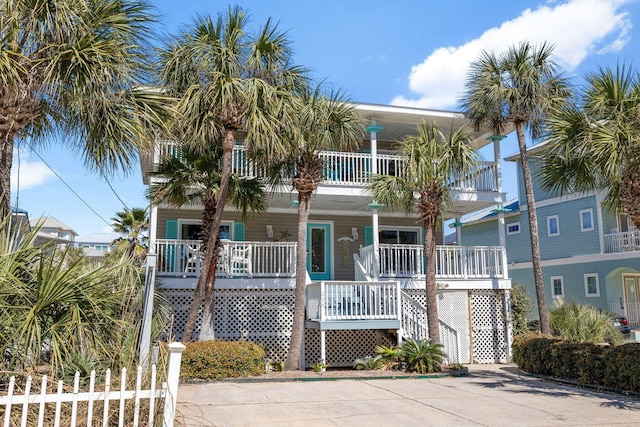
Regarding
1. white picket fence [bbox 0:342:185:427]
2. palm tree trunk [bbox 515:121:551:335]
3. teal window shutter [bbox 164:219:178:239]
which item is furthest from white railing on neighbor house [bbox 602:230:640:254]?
white picket fence [bbox 0:342:185:427]

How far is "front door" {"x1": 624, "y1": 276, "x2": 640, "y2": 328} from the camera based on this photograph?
24.2m

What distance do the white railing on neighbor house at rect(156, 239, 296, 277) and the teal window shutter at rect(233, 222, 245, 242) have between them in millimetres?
1798

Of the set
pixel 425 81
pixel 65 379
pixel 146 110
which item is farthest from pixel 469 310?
pixel 425 81

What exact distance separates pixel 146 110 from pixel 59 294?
371 cm

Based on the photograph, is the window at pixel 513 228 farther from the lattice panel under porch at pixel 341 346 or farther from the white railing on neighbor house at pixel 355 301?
the white railing on neighbor house at pixel 355 301

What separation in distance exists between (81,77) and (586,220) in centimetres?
2391

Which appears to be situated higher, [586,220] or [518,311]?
[586,220]

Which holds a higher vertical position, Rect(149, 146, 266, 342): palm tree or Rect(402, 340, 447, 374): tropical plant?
Rect(149, 146, 266, 342): palm tree

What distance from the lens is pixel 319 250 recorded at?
64.0 feet

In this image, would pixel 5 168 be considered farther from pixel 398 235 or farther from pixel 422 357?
pixel 398 235

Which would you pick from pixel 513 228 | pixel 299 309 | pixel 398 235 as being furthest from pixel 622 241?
pixel 299 309

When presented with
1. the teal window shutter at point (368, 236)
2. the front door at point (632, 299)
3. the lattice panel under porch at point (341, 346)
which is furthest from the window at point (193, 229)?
the front door at point (632, 299)

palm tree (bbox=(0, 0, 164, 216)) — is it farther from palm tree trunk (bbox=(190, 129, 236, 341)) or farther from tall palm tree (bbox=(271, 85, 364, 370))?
tall palm tree (bbox=(271, 85, 364, 370))

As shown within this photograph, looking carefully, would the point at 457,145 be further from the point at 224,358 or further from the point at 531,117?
the point at 224,358
